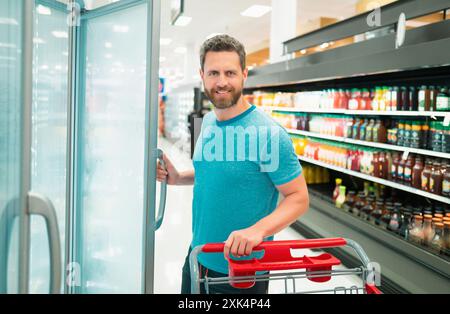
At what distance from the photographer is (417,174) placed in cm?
379

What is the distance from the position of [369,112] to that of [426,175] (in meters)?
0.92

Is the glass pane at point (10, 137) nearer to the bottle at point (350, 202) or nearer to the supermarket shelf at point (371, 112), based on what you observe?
the supermarket shelf at point (371, 112)

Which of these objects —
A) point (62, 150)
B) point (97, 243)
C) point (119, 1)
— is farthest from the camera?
point (97, 243)

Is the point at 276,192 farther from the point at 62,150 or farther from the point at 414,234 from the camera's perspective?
the point at 414,234

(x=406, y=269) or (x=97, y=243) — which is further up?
(x=97, y=243)

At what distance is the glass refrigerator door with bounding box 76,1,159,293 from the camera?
6.75 feet

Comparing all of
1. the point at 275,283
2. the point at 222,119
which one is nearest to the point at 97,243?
the point at 222,119

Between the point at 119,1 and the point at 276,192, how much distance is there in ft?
3.79

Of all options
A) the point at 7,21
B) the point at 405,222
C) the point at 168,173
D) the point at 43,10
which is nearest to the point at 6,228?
the point at 7,21

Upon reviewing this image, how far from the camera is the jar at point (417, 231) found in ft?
11.7

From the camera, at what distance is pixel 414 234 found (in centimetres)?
361

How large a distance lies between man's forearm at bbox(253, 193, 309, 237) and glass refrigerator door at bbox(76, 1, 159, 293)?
71 cm
